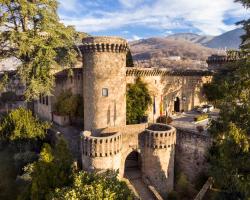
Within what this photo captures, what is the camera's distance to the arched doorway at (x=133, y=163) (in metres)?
24.9

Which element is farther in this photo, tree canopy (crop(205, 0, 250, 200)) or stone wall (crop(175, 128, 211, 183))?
stone wall (crop(175, 128, 211, 183))

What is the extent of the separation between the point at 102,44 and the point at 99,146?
29.1ft

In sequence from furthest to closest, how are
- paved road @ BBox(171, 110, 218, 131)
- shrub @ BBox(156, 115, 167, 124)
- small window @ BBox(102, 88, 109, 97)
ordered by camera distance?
shrub @ BBox(156, 115, 167, 124), paved road @ BBox(171, 110, 218, 131), small window @ BBox(102, 88, 109, 97)

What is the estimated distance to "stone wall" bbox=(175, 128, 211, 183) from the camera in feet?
76.9

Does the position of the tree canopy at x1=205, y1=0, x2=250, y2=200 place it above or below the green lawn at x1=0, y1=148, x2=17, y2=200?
above

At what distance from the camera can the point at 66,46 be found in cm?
2175

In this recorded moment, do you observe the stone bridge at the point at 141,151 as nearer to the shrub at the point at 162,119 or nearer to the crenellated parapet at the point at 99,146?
the crenellated parapet at the point at 99,146

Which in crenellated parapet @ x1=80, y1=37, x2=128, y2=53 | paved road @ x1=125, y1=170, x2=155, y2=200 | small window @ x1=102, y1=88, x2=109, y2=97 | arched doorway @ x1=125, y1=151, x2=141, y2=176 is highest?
crenellated parapet @ x1=80, y1=37, x2=128, y2=53

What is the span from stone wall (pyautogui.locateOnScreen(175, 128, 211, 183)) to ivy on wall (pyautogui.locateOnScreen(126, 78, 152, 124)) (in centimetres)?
539

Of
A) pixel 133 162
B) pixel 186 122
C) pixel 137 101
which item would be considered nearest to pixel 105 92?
pixel 137 101

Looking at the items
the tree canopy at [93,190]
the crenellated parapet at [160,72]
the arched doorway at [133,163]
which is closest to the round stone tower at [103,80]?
the arched doorway at [133,163]

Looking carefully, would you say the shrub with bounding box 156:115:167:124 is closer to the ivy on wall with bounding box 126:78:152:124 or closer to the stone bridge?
the ivy on wall with bounding box 126:78:152:124

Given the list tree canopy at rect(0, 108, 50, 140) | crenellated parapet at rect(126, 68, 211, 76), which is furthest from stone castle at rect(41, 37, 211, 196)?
tree canopy at rect(0, 108, 50, 140)

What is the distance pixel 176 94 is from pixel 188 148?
13.6m
